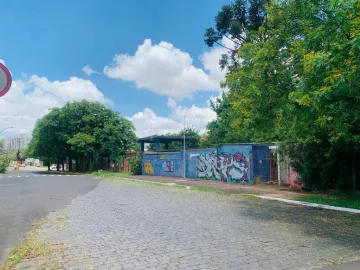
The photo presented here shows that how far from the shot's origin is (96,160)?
3891 centimetres

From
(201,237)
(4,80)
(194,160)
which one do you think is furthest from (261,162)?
(4,80)

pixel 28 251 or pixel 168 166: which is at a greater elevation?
pixel 168 166

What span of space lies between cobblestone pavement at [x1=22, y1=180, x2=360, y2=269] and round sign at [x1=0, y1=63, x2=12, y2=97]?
2786mm

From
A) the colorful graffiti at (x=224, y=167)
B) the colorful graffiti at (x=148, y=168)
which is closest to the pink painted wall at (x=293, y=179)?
the colorful graffiti at (x=224, y=167)

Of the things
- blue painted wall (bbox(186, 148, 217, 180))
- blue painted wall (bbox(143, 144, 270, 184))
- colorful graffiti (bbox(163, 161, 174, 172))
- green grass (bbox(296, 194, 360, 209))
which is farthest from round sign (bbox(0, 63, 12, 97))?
colorful graffiti (bbox(163, 161, 174, 172))

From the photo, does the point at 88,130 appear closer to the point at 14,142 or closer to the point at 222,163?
the point at 222,163

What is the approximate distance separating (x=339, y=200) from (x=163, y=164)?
65.7 ft

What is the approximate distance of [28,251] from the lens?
5434 millimetres

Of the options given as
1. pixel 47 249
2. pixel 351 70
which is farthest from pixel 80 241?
pixel 351 70

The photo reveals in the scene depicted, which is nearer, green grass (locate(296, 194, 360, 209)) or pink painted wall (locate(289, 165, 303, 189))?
green grass (locate(296, 194, 360, 209))

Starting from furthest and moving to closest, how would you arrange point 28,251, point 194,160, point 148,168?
1. point 148,168
2. point 194,160
3. point 28,251

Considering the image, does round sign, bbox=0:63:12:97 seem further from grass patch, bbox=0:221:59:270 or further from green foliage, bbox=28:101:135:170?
green foliage, bbox=28:101:135:170

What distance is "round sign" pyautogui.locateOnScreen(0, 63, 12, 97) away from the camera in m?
3.94

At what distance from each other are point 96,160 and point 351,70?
35.8 meters
